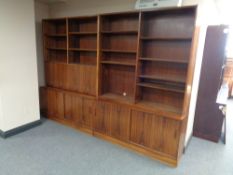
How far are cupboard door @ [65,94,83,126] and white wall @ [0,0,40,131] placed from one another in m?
0.68

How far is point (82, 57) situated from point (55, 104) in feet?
3.87

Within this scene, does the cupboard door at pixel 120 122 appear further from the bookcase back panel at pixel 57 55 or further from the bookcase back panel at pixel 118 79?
the bookcase back panel at pixel 57 55

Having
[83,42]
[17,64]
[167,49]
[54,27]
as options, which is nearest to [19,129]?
[17,64]

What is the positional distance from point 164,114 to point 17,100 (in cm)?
263

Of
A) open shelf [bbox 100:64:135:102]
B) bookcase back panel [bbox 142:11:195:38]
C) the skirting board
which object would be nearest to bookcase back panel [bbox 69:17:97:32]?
open shelf [bbox 100:64:135:102]

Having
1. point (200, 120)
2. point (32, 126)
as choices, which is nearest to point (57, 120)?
point (32, 126)

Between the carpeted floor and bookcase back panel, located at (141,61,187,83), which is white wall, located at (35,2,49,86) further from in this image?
bookcase back panel, located at (141,61,187,83)

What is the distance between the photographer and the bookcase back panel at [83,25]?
3.30 meters

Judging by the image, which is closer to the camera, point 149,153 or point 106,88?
point 149,153

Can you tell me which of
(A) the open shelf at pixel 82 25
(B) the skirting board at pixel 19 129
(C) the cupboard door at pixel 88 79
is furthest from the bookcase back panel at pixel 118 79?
(B) the skirting board at pixel 19 129

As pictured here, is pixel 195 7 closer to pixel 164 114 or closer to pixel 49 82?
pixel 164 114

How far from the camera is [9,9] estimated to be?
281cm

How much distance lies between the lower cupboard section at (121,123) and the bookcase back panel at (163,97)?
1.22 feet

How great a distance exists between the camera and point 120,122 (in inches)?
115
